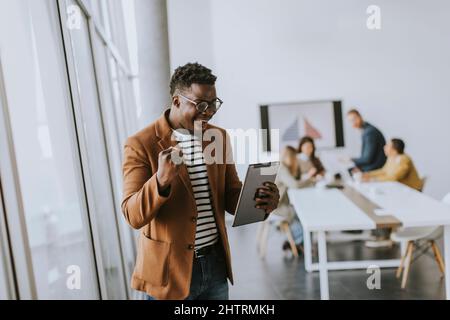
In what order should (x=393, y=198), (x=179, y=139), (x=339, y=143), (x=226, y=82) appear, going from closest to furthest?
(x=179, y=139) < (x=226, y=82) < (x=393, y=198) < (x=339, y=143)

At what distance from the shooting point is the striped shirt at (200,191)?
5.28 feet

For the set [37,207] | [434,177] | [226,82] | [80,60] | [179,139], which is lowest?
[434,177]

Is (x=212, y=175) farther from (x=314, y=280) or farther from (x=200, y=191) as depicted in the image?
(x=314, y=280)

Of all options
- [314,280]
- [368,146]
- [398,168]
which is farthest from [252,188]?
[314,280]

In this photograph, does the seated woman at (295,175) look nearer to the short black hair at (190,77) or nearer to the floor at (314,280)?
the floor at (314,280)

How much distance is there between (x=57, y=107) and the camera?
2.17m

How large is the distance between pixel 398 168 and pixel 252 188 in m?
2.18

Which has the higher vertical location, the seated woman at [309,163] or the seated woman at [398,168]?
the seated woman at [398,168]

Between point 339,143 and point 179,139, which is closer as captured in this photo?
point 179,139

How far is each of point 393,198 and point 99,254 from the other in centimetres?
249

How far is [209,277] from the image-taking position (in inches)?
64.6

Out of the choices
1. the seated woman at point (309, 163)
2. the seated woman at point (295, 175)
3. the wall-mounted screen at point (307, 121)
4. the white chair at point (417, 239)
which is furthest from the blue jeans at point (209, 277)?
the seated woman at point (309, 163)
